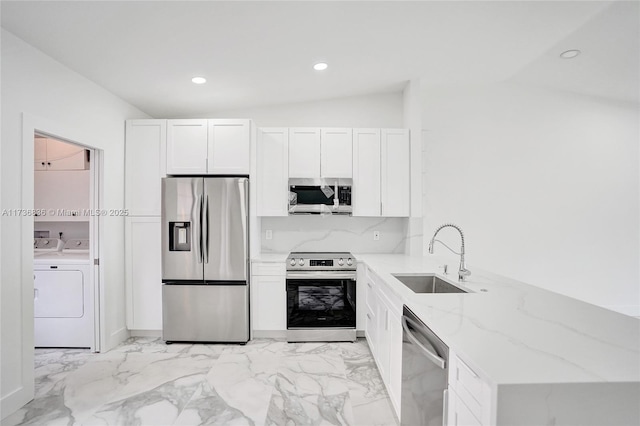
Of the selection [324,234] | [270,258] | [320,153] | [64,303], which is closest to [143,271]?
[64,303]

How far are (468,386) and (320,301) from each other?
90.0 inches

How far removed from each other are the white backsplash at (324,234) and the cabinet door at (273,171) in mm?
369

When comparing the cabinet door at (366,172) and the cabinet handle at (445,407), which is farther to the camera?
the cabinet door at (366,172)

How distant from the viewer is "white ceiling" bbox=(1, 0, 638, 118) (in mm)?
2035

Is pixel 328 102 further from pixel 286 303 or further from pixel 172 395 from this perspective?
pixel 172 395

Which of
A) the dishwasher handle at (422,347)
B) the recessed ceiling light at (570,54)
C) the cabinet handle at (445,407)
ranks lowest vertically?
the cabinet handle at (445,407)

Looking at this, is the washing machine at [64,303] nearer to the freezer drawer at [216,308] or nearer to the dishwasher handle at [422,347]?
the freezer drawer at [216,308]

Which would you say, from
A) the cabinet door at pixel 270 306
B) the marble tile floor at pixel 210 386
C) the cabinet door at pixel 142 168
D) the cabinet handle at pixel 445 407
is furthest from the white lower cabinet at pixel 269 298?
the cabinet handle at pixel 445 407

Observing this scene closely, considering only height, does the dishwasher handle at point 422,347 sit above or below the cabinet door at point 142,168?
below

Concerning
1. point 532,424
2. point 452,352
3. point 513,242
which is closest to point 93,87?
point 452,352

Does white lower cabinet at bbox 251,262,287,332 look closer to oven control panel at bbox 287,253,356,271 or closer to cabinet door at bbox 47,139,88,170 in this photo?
oven control panel at bbox 287,253,356,271

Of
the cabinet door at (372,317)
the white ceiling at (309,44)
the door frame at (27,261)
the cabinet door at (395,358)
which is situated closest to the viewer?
the cabinet door at (395,358)

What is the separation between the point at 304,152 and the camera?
3523mm

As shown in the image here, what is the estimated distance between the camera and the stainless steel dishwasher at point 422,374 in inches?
50.8
